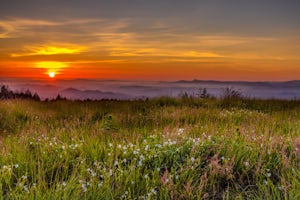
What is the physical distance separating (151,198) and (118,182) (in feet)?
1.69

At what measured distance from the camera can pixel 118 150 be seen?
5.89 metres

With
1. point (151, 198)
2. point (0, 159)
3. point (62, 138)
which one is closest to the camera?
point (151, 198)

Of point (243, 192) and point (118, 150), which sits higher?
point (118, 150)

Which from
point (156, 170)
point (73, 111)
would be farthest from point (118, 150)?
point (73, 111)

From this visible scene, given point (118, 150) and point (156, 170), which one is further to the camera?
point (118, 150)

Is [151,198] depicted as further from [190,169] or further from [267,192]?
[267,192]

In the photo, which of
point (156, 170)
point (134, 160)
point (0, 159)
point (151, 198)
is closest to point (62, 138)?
point (0, 159)

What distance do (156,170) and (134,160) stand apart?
18.4 inches

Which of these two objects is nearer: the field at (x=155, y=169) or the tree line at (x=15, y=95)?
the field at (x=155, y=169)

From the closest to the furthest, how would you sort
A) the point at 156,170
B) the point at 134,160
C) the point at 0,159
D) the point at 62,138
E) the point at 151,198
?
the point at 151,198 < the point at 156,170 < the point at 134,160 < the point at 0,159 < the point at 62,138

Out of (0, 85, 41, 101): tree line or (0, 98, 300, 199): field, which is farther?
(0, 85, 41, 101): tree line

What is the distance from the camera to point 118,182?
502cm

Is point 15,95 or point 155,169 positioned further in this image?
point 15,95

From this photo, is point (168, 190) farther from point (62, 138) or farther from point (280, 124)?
point (280, 124)
